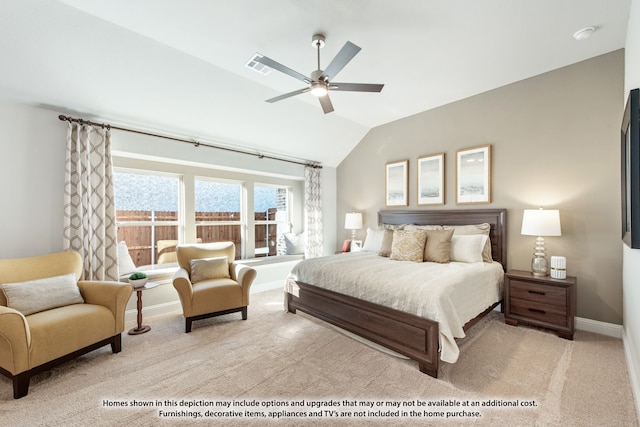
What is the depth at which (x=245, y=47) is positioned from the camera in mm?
2709

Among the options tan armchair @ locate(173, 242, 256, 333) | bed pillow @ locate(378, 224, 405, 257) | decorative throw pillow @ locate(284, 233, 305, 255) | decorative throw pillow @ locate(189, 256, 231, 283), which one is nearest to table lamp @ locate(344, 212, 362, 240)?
bed pillow @ locate(378, 224, 405, 257)

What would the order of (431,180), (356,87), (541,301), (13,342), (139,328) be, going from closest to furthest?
(13,342), (356,87), (541,301), (139,328), (431,180)

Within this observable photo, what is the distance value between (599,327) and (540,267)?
0.82m

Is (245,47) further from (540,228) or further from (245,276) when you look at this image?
(540,228)

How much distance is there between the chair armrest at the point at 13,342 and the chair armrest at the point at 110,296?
23.7 inches

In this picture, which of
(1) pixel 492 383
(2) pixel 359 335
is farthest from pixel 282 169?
(1) pixel 492 383

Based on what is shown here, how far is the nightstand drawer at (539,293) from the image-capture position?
276 cm

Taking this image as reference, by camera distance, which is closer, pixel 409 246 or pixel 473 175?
pixel 409 246

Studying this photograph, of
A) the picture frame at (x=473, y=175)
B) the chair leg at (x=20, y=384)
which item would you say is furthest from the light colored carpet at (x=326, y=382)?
the picture frame at (x=473, y=175)

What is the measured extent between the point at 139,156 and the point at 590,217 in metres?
5.55

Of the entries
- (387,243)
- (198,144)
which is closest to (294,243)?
(387,243)

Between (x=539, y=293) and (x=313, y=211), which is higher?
(x=313, y=211)

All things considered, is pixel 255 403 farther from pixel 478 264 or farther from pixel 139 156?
pixel 139 156

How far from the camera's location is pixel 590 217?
9.75 ft
